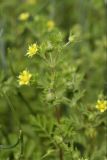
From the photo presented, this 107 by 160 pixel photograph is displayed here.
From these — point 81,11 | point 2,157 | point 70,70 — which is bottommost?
point 2,157

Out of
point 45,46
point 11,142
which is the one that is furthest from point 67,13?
point 45,46

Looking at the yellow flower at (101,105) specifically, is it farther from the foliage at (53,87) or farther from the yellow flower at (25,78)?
the yellow flower at (25,78)

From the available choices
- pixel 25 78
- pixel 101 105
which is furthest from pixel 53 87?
pixel 101 105

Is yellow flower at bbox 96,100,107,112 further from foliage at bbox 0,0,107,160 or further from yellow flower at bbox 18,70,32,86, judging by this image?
yellow flower at bbox 18,70,32,86

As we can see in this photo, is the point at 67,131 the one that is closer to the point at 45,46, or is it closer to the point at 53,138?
the point at 53,138

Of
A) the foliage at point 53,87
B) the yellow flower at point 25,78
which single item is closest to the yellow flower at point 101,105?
the foliage at point 53,87

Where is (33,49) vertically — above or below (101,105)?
above

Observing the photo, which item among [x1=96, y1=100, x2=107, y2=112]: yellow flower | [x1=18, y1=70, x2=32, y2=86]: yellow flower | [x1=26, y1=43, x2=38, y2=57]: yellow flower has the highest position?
[x1=26, y1=43, x2=38, y2=57]: yellow flower

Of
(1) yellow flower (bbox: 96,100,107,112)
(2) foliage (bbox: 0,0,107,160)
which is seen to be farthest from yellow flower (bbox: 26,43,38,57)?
(1) yellow flower (bbox: 96,100,107,112)

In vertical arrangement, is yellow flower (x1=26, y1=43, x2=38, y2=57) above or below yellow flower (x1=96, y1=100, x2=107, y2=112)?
above

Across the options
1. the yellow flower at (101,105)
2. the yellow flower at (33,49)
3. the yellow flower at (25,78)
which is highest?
the yellow flower at (33,49)

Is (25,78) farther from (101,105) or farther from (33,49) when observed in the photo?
(101,105)
